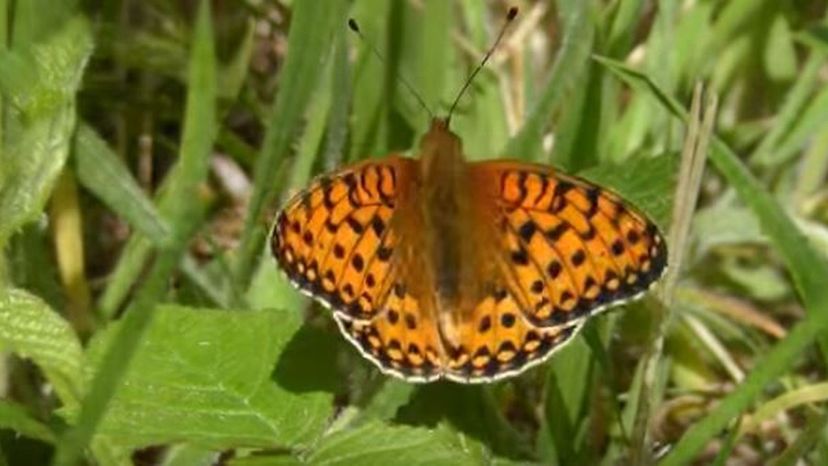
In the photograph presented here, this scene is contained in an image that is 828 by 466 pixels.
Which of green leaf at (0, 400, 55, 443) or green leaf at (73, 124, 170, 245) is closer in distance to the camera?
green leaf at (0, 400, 55, 443)

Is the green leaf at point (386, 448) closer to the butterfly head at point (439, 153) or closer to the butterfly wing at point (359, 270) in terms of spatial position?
the butterfly wing at point (359, 270)

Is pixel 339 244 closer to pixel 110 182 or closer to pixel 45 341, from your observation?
pixel 45 341

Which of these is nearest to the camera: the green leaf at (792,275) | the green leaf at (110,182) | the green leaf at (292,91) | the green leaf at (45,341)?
the green leaf at (792,275)

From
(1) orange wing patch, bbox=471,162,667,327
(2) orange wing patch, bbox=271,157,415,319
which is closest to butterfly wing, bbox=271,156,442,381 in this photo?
(2) orange wing patch, bbox=271,157,415,319

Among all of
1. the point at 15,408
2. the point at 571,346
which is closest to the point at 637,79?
the point at 571,346

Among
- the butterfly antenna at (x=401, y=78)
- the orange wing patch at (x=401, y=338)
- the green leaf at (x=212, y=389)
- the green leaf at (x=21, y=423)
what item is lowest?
the green leaf at (x=212, y=389)

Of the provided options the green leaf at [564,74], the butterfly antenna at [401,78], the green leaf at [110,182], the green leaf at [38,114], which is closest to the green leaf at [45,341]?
the green leaf at [38,114]

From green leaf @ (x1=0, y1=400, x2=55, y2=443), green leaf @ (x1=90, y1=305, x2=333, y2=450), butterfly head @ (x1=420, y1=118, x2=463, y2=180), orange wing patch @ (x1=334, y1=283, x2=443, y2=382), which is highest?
butterfly head @ (x1=420, y1=118, x2=463, y2=180)

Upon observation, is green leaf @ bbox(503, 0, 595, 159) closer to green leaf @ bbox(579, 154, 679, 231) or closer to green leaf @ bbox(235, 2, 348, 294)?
green leaf @ bbox(579, 154, 679, 231)
